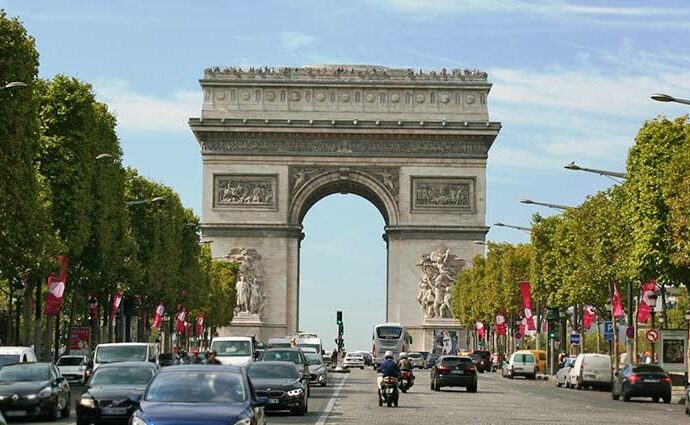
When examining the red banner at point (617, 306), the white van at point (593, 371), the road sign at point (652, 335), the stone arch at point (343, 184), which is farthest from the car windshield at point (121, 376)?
the stone arch at point (343, 184)

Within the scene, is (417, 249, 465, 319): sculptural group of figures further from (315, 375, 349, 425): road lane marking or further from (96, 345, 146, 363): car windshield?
(96, 345, 146, 363): car windshield

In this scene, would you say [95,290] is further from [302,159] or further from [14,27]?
[302,159]

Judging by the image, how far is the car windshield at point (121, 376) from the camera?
1635 inches

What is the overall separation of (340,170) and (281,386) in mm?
96616

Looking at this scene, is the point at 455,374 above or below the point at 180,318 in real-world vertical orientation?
below

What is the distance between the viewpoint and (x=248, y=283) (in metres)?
144

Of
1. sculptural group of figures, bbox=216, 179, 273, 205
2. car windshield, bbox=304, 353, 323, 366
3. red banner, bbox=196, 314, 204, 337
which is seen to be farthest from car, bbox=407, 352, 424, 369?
car windshield, bbox=304, 353, 323, 366

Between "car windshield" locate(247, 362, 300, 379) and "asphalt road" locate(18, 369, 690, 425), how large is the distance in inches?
46.4

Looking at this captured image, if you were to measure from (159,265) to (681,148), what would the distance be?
4122 centimetres

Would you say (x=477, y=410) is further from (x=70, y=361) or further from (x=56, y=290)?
(x=70, y=361)

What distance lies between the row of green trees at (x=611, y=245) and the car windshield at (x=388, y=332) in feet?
33.9

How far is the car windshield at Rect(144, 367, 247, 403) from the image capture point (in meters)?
28.5

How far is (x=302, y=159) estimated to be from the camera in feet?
472

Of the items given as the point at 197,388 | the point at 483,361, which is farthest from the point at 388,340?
the point at 197,388
